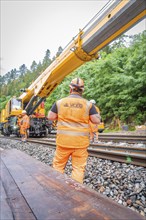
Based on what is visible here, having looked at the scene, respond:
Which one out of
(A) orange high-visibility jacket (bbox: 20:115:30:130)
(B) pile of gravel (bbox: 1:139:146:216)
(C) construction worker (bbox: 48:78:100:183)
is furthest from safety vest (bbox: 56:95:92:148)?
(A) orange high-visibility jacket (bbox: 20:115:30:130)

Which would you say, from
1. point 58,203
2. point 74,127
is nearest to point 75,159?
point 74,127

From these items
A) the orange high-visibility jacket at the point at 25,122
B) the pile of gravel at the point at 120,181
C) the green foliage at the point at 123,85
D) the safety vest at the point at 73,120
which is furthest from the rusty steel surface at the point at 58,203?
the green foliage at the point at 123,85

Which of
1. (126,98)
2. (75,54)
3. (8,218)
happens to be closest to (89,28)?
(75,54)

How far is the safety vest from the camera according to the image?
2.99 meters

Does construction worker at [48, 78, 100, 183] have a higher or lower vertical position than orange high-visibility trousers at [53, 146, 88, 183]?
higher

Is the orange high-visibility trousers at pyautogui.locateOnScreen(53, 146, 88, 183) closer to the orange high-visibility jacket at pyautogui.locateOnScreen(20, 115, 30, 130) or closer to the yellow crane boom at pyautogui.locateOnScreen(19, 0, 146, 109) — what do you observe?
the yellow crane boom at pyautogui.locateOnScreen(19, 0, 146, 109)

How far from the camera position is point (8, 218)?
1.10 m

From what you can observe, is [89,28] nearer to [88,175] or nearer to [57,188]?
[88,175]

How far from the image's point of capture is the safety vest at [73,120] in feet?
9.81

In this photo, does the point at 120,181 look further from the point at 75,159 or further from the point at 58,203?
→ the point at 58,203

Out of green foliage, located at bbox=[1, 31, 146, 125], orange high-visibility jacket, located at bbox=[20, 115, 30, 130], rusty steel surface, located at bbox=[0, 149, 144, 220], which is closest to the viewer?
rusty steel surface, located at bbox=[0, 149, 144, 220]

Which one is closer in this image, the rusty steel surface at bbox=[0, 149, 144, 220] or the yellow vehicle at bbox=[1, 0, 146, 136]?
the rusty steel surface at bbox=[0, 149, 144, 220]

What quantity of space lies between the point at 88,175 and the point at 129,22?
3549 millimetres

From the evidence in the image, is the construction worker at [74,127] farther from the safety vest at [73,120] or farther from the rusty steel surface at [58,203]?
the rusty steel surface at [58,203]
